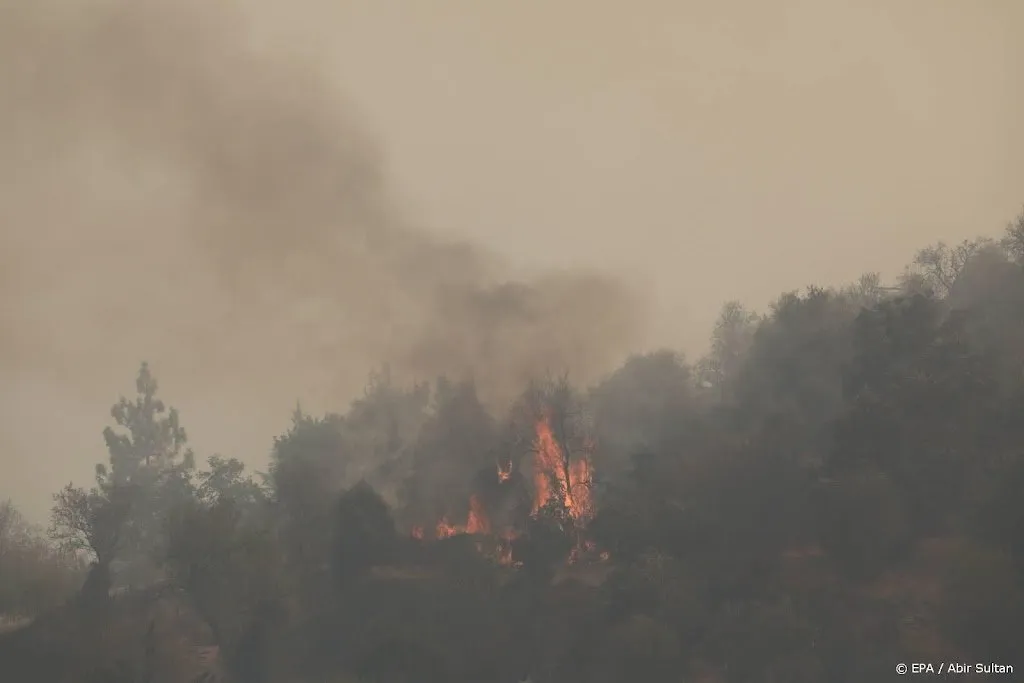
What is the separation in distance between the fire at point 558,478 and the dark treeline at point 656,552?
8.8 inches

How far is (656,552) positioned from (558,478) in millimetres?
16001

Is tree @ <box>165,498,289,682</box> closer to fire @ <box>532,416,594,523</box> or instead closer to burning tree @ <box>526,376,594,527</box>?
burning tree @ <box>526,376,594,527</box>

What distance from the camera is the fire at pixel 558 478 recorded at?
188 feet

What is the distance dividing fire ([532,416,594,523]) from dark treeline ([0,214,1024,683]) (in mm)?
224

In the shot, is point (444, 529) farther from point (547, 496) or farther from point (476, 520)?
point (547, 496)

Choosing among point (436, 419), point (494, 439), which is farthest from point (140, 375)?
point (494, 439)

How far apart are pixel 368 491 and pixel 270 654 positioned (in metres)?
12.2

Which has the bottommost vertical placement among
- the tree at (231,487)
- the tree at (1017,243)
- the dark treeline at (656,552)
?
the dark treeline at (656,552)

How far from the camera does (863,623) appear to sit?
118 feet

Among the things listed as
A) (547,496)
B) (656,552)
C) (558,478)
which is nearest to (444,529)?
(547,496)

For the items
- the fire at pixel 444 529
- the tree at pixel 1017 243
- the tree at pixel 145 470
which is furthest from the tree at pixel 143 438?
the tree at pixel 1017 243

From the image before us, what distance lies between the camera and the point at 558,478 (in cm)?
5822

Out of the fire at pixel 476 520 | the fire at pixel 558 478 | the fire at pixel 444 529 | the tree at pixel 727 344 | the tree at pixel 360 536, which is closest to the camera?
the tree at pixel 360 536

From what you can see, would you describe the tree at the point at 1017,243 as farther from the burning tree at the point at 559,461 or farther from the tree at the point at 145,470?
the tree at the point at 145,470
